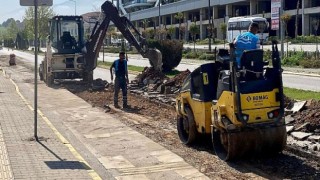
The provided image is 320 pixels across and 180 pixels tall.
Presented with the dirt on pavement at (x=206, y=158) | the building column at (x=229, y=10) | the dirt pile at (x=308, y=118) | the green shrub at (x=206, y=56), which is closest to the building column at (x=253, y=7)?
the building column at (x=229, y=10)

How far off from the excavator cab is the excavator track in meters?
18.6

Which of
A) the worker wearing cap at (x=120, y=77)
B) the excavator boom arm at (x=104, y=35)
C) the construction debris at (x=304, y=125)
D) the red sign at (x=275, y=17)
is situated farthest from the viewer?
the red sign at (x=275, y=17)

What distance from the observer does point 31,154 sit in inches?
399

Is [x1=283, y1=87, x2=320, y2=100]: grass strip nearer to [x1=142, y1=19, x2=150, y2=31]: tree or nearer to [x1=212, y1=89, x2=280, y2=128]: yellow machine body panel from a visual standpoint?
[x1=212, y1=89, x2=280, y2=128]: yellow machine body panel

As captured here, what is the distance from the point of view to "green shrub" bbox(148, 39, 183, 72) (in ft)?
111

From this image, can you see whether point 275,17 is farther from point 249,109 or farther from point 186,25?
point 186,25

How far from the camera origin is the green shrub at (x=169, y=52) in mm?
33969

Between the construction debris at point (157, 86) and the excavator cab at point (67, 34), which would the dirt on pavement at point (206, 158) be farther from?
the excavator cab at point (67, 34)

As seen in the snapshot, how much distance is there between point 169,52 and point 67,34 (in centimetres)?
877

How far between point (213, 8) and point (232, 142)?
3175 inches

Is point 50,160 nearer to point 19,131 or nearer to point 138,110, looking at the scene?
point 19,131

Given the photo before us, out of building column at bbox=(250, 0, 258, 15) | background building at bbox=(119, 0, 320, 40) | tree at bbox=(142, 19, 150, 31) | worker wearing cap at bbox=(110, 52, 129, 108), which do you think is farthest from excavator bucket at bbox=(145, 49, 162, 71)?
tree at bbox=(142, 19, 150, 31)

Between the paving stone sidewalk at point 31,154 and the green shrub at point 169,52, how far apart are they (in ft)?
64.0

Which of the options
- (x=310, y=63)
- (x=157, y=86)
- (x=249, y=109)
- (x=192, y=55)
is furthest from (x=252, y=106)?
(x=192, y=55)
